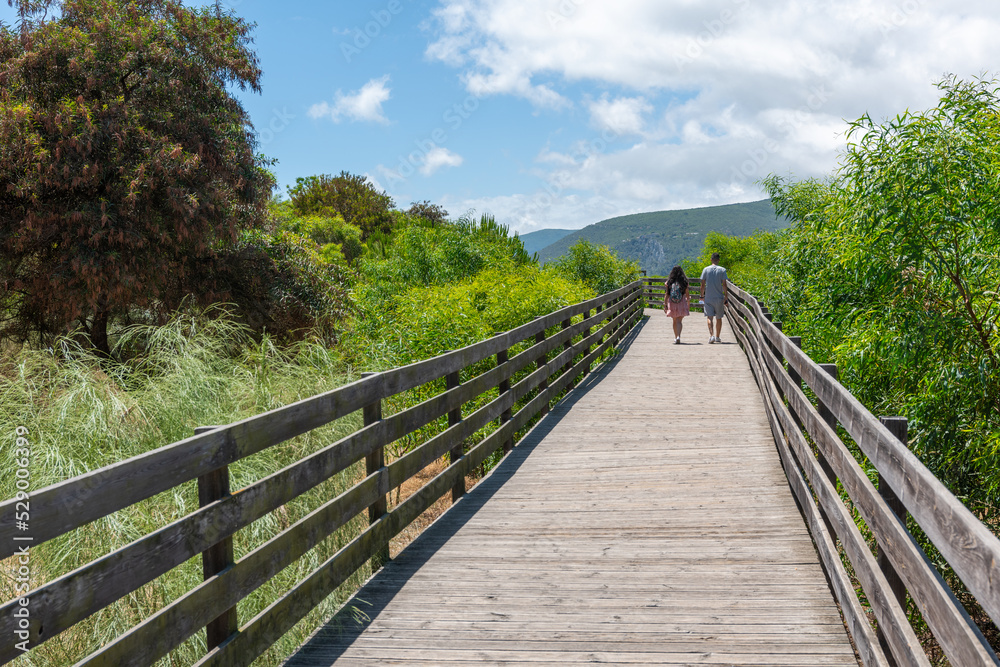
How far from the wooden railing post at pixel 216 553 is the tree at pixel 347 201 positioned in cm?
5001

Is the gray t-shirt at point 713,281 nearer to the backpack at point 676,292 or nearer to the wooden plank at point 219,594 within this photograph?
the backpack at point 676,292

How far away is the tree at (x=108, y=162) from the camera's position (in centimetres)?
1295

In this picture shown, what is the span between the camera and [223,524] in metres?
3.04

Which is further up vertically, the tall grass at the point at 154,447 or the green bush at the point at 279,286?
the green bush at the point at 279,286

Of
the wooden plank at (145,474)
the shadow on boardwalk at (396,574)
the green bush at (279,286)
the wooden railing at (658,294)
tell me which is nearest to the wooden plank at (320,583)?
the shadow on boardwalk at (396,574)

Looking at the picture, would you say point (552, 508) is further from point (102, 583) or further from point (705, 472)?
point (102, 583)

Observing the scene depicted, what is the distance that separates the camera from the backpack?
17562mm

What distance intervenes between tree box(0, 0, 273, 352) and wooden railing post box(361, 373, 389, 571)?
1038 centimetres

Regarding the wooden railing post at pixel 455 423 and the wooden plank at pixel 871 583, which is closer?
the wooden plank at pixel 871 583

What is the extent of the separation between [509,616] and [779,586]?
1519 mm

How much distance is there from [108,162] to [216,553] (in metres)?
12.6

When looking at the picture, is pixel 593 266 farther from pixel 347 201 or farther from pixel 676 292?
pixel 347 201

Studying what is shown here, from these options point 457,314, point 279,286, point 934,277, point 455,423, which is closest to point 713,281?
point 457,314

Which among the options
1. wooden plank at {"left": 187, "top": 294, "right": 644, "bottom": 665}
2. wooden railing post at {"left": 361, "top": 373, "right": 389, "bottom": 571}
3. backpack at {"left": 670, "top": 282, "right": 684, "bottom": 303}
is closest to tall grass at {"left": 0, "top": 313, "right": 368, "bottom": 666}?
wooden railing post at {"left": 361, "top": 373, "right": 389, "bottom": 571}
